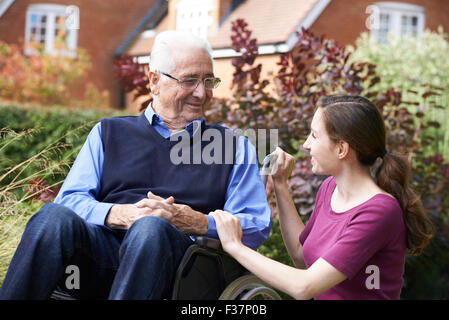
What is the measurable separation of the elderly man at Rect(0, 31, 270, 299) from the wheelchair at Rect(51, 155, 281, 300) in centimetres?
5

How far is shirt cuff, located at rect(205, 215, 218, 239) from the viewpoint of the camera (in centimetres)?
280

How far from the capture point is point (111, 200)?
9.92 ft

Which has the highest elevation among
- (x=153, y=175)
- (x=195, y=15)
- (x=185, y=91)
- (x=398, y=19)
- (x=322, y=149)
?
(x=398, y=19)

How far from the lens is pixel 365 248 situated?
237 cm

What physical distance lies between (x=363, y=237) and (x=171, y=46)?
4.79 feet

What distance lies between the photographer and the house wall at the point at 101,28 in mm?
18844

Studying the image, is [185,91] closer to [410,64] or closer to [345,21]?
[410,64]

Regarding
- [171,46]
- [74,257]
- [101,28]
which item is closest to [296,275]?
[74,257]

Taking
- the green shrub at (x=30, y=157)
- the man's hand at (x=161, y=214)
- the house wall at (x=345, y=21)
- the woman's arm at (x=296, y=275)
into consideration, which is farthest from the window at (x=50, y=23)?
the woman's arm at (x=296, y=275)

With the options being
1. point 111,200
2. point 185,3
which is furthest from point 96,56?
point 111,200

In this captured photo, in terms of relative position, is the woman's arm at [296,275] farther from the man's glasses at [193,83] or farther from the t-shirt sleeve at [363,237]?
the man's glasses at [193,83]

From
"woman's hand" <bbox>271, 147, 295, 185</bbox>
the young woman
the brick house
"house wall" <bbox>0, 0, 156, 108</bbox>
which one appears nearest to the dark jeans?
the young woman

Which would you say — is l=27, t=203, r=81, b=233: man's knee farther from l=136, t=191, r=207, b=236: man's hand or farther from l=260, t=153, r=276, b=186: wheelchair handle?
l=260, t=153, r=276, b=186: wheelchair handle

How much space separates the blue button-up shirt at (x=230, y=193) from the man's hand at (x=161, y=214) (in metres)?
0.05
